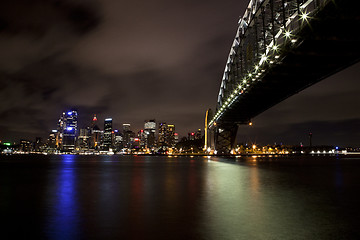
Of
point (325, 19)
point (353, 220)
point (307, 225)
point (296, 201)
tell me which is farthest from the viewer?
point (325, 19)

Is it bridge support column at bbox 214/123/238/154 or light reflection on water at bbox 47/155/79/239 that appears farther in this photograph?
bridge support column at bbox 214/123/238/154

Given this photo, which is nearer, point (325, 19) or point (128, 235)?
point (128, 235)

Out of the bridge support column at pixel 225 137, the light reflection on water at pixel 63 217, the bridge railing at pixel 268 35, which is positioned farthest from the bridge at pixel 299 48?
the bridge support column at pixel 225 137

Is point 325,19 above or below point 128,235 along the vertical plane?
above

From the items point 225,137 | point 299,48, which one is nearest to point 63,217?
point 299,48

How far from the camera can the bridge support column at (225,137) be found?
86.7 metres

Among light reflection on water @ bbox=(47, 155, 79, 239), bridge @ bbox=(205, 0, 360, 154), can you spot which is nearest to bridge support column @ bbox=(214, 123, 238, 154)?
bridge @ bbox=(205, 0, 360, 154)

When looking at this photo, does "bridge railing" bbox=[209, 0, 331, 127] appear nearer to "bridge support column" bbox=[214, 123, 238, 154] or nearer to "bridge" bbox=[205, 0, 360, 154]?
"bridge" bbox=[205, 0, 360, 154]

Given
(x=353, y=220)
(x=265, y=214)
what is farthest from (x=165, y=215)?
(x=353, y=220)

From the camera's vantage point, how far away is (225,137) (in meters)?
91.6

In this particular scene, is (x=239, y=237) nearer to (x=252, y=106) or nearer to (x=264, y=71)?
(x=264, y=71)

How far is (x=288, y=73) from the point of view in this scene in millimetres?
32938

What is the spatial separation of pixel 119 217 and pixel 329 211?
25.6 ft

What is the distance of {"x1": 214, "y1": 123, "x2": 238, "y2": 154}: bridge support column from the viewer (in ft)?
284
